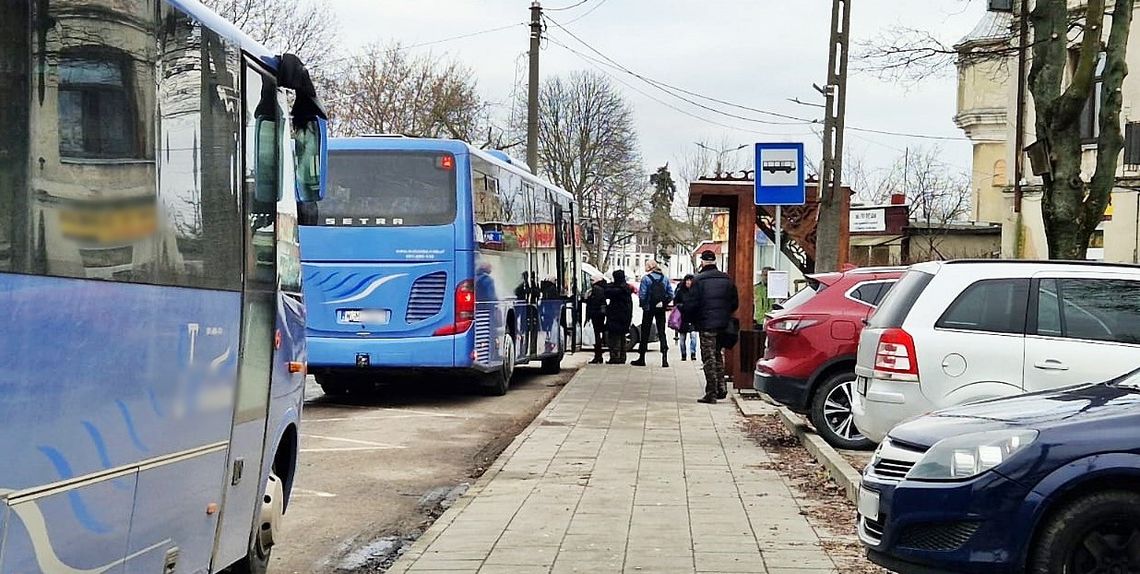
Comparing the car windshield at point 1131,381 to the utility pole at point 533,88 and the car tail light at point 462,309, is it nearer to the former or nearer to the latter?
the car tail light at point 462,309

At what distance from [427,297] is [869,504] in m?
10.5

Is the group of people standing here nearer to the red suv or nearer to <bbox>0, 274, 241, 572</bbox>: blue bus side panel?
the red suv

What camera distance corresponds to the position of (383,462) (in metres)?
12.4

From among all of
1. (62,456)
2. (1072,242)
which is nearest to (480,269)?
(1072,242)

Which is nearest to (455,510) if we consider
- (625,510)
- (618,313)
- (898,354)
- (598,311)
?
(625,510)

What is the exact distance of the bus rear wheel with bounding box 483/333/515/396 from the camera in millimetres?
19172

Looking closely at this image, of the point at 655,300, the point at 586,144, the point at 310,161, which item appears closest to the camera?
the point at 310,161

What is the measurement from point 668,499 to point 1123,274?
3475 millimetres

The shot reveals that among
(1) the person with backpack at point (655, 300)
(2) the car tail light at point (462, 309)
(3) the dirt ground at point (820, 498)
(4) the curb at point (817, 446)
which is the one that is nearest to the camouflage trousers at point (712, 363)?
(4) the curb at point (817, 446)

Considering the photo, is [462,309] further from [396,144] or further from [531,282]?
[531,282]

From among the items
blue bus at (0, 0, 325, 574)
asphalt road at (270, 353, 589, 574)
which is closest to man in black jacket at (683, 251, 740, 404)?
asphalt road at (270, 353, 589, 574)

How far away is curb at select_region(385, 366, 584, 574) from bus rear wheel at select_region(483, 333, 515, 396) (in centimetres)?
407

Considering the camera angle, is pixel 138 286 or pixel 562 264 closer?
pixel 138 286

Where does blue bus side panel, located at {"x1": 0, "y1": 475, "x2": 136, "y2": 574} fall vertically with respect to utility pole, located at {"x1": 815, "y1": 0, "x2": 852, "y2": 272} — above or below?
below
